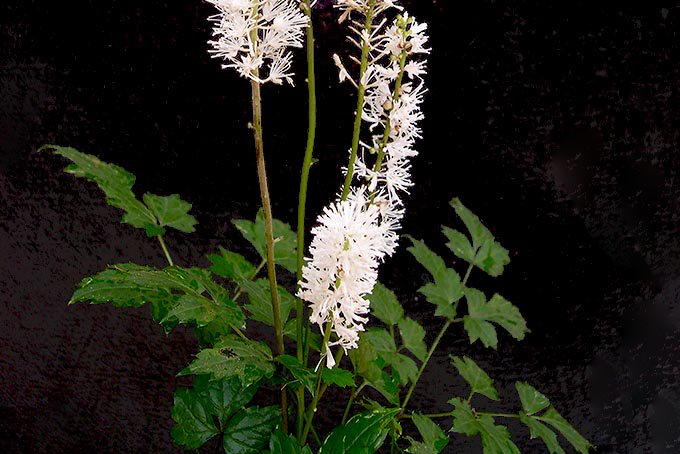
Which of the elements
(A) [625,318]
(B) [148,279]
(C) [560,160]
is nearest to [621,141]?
(C) [560,160]

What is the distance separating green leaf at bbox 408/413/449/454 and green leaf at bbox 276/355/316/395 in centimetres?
18

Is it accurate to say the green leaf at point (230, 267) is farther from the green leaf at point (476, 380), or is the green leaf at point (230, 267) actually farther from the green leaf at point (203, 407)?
the green leaf at point (476, 380)

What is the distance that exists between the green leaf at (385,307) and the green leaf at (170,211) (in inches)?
9.5

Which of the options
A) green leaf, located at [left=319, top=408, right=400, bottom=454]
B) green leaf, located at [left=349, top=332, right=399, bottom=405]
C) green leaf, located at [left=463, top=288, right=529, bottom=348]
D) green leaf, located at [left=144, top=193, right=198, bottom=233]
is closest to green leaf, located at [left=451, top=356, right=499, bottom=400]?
green leaf, located at [left=463, top=288, right=529, bottom=348]

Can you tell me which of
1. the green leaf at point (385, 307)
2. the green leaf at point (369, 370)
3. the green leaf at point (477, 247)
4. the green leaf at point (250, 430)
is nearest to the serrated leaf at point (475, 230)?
the green leaf at point (477, 247)

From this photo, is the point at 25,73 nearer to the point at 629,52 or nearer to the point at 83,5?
the point at 83,5

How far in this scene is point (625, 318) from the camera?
1.05m

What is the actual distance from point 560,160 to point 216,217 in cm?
58

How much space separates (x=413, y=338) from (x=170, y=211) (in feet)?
1.10

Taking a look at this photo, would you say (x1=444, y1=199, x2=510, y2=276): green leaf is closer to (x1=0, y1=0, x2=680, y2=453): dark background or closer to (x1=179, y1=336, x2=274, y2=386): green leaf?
(x1=0, y1=0, x2=680, y2=453): dark background

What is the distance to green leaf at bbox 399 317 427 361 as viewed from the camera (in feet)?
2.34

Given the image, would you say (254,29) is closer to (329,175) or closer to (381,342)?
(381,342)

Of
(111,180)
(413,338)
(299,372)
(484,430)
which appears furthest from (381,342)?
(111,180)

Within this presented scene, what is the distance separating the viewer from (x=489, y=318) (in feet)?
2.46
